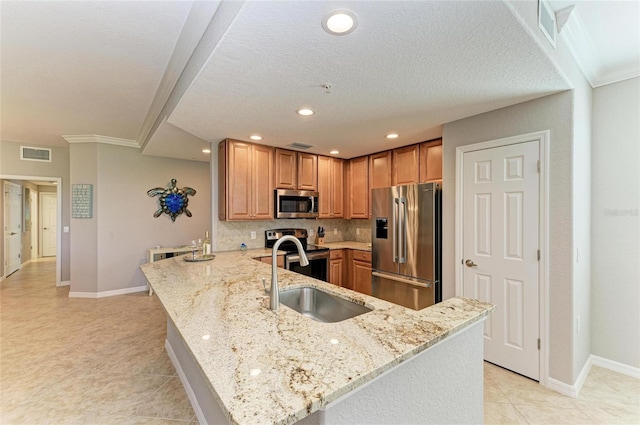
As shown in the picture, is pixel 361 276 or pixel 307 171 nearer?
pixel 361 276

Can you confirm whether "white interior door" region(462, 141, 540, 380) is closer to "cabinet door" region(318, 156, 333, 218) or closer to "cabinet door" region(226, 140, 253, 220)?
"cabinet door" region(318, 156, 333, 218)

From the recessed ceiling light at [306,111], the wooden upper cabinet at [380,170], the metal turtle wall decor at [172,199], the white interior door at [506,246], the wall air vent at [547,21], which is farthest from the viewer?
the metal turtle wall decor at [172,199]

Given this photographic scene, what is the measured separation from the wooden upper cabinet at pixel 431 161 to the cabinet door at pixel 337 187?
1.47m

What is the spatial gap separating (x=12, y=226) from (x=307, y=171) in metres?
7.27

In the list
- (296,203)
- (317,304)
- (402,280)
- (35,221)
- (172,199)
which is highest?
(172,199)

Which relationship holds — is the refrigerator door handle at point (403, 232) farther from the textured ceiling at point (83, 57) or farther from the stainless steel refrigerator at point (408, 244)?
the textured ceiling at point (83, 57)

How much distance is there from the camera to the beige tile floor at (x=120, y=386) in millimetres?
1975

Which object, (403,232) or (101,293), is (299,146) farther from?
(101,293)

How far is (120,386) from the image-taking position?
7.66 feet

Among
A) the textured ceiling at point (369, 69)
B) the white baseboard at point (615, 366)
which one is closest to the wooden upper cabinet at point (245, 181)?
the textured ceiling at point (369, 69)

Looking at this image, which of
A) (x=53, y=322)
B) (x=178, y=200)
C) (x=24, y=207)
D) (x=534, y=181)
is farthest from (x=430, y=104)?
(x=24, y=207)

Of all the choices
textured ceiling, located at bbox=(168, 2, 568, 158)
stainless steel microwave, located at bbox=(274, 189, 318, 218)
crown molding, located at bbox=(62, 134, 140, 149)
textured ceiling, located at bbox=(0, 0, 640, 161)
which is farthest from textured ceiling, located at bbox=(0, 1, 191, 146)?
stainless steel microwave, located at bbox=(274, 189, 318, 218)

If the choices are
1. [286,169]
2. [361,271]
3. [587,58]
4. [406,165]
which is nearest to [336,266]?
[361,271]

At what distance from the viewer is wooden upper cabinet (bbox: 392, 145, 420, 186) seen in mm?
3742
